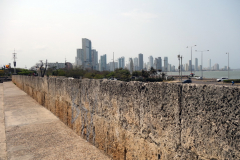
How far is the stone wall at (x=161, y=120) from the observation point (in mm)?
1606

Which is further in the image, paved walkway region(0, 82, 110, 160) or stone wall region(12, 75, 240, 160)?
paved walkway region(0, 82, 110, 160)

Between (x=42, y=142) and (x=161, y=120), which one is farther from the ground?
(x=161, y=120)

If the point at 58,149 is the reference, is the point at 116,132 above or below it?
above

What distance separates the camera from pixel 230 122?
1553 mm

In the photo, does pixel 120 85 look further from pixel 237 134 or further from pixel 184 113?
pixel 237 134

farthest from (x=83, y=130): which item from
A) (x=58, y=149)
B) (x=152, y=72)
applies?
(x=152, y=72)

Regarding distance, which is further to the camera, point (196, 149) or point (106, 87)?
point (106, 87)

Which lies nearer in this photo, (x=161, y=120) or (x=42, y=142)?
(x=161, y=120)

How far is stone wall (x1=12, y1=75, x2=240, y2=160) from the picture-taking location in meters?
1.61

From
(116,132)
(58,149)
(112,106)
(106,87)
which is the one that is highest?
(106,87)

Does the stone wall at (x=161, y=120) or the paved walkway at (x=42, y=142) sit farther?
the paved walkway at (x=42, y=142)

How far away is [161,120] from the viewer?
2.19m

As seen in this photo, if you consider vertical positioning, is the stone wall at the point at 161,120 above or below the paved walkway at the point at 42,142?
above

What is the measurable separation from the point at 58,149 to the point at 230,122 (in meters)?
2.93
